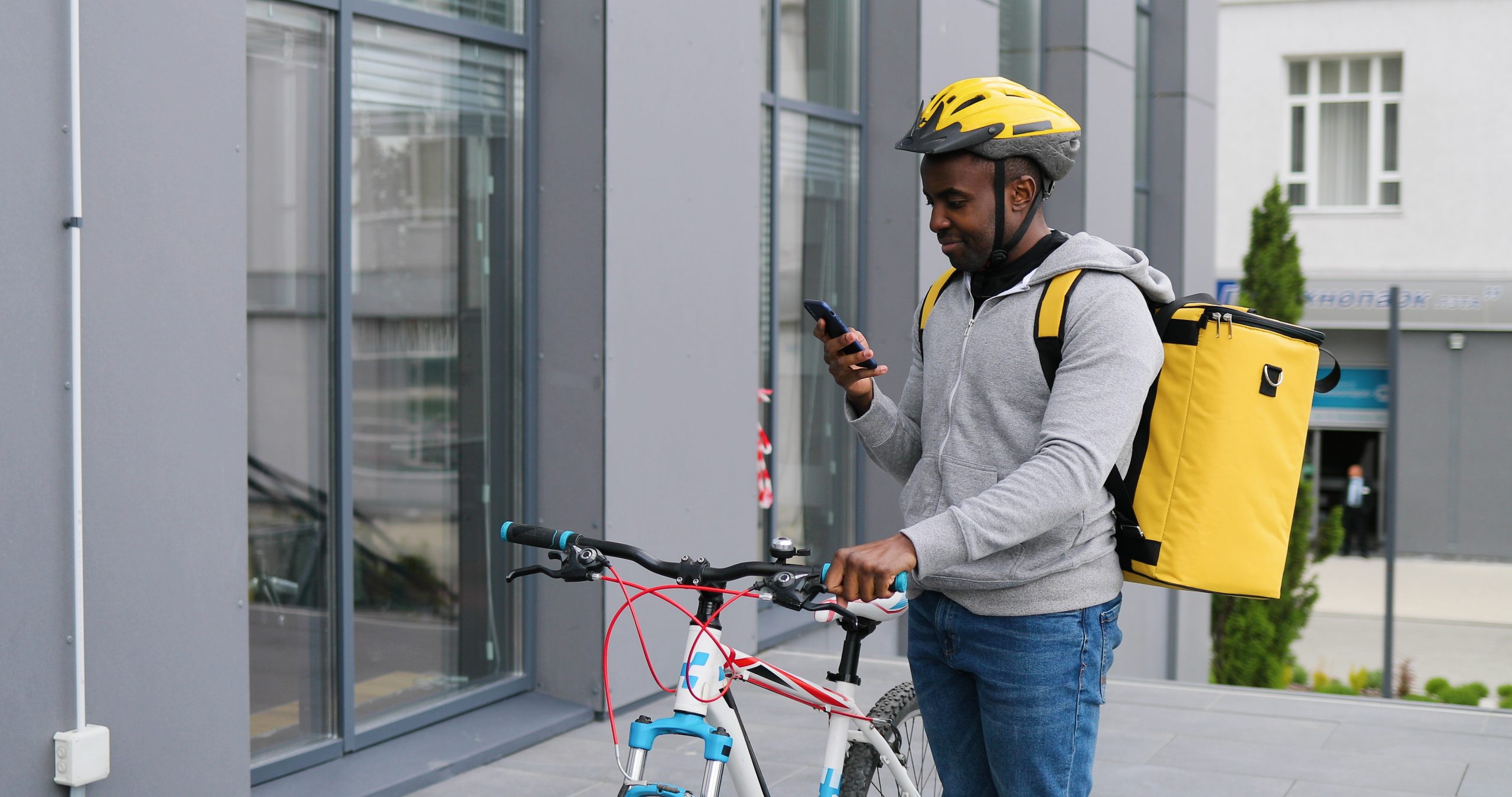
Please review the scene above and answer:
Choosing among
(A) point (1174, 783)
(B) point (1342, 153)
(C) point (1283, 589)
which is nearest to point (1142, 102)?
(C) point (1283, 589)

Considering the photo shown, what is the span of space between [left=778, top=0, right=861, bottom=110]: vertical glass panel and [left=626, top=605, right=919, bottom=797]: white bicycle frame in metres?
5.20

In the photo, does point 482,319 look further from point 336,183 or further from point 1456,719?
point 1456,719

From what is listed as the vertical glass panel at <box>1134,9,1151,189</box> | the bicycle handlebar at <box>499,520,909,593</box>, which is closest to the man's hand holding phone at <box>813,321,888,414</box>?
the bicycle handlebar at <box>499,520,909,593</box>

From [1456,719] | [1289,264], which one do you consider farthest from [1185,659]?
[1456,719]

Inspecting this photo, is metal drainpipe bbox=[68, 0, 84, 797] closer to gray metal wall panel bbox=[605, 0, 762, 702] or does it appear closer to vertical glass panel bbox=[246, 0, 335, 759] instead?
vertical glass panel bbox=[246, 0, 335, 759]

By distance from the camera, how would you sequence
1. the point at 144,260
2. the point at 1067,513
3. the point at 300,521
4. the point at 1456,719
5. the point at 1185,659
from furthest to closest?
the point at 1185,659
the point at 1456,719
the point at 300,521
the point at 144,260
the point at 1067,513

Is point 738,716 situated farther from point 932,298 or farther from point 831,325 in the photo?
point 932,298

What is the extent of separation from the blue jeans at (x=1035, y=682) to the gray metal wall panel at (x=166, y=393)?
84.5 inches

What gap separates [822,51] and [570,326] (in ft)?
10.8

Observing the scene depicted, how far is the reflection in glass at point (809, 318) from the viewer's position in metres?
8.16

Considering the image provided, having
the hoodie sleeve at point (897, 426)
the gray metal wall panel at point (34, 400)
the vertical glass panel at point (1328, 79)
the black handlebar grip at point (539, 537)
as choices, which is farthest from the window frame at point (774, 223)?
the vertical glass panel at point (1328, 79)

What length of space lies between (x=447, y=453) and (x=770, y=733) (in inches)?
67.0

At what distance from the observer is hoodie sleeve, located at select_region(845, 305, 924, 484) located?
2920mm

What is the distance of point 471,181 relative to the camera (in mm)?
5719
